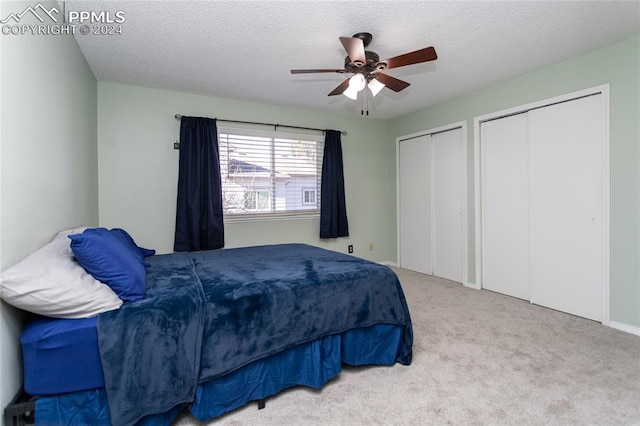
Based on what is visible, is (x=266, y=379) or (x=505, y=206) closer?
(x=266, y=379)

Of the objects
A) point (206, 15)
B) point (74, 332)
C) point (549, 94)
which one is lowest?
point (74, 332)

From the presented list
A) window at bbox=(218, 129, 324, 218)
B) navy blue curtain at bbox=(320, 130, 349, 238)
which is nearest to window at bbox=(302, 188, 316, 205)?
window at bbox=(218, 129, 324, 218)

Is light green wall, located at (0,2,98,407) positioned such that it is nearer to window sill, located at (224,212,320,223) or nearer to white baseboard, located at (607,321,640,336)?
window sill, located at (224,212,320,223)

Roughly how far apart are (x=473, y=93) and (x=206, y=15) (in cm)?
315

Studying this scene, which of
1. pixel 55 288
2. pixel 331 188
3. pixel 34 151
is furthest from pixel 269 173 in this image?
pixel 55 288

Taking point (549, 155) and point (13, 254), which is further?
point (549, 155)

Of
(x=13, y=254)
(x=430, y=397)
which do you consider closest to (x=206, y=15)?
(x=13, y=254)

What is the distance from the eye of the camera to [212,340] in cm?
161

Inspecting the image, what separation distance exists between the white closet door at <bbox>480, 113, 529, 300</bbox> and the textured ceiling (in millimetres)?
631

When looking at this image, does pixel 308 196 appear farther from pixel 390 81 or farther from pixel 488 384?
pixel 488 384

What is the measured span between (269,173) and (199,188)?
0.97 meters

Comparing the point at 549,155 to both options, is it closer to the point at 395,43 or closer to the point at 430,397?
the point at 395,43

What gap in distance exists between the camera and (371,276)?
2146 mm

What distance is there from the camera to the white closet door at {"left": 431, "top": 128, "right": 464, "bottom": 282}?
418 centimetres
